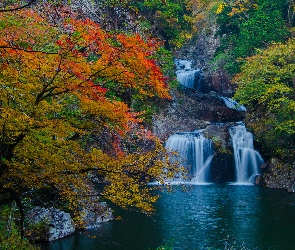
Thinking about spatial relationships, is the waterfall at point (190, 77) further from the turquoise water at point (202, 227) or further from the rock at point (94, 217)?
the rock at point (94, 217)

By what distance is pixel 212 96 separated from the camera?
109ft

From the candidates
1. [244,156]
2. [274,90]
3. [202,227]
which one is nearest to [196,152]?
[244,156]

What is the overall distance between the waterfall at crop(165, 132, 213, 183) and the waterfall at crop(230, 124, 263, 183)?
202cm

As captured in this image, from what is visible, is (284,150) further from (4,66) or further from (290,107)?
(4,66)

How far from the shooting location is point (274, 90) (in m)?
23.3

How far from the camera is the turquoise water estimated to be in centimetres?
1261

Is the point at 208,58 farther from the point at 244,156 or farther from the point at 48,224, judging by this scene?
the point at 48,224

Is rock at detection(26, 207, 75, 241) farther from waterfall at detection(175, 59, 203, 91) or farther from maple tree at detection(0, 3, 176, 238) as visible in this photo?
waterfall at detection(175, 59, 203, 91)

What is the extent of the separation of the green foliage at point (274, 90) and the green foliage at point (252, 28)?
2.91 m

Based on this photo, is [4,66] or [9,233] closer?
[4,66]

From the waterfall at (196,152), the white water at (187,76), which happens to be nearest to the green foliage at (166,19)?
the white water at (187,76)

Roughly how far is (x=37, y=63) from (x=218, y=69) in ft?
93.1

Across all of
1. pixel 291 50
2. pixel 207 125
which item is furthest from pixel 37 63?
pixel 207 125

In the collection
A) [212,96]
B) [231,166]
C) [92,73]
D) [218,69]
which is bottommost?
[231,166]
